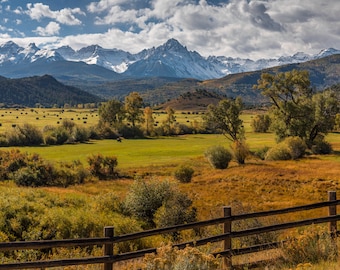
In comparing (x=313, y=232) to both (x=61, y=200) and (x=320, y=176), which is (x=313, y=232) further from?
(x=320, y=176)

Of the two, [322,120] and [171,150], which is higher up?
[322,120]

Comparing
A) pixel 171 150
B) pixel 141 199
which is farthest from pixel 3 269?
pixel 171 150

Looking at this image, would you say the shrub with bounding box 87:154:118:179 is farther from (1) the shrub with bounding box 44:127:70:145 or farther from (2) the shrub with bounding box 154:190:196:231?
(1) the shrub with bounding box 44:127:70:145

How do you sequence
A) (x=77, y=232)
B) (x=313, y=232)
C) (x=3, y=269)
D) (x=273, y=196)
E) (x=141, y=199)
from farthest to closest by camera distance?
(x=273, y=196) < (x=141, y=199) < (x=77, y=232) < (x=313, y=232) < (x=3, y=269)

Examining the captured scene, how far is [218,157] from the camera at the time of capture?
70.9m

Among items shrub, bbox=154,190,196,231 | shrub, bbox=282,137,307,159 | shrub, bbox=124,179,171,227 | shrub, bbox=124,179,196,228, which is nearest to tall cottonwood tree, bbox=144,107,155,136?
shrub, bbox=282,137,307,159

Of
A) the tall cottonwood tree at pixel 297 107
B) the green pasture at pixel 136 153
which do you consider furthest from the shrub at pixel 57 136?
the tall cottonwood tree at pixel 297 107

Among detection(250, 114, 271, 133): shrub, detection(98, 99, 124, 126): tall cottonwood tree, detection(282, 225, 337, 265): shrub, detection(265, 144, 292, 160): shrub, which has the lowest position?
detection(265, 144, 292, 160): shrub

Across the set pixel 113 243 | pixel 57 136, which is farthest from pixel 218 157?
pixel 57 136

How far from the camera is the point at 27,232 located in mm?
21531

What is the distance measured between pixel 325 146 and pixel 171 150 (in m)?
37.3

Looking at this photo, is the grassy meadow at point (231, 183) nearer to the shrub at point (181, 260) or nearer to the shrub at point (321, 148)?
the shrub at point (321, 148)

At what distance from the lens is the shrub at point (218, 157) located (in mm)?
71125

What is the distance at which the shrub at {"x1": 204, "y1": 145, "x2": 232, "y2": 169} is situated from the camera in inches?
2800
